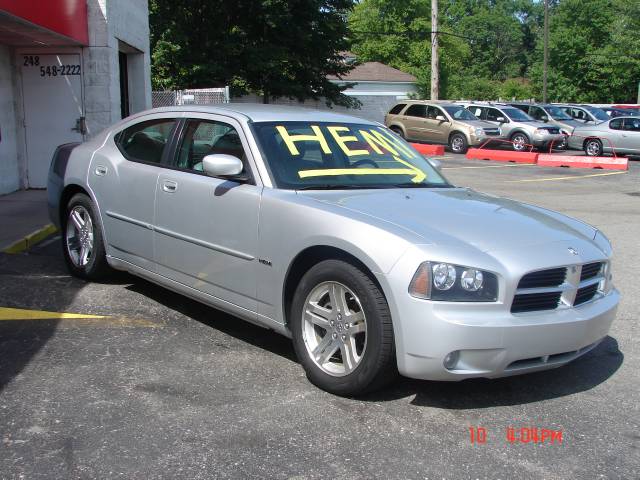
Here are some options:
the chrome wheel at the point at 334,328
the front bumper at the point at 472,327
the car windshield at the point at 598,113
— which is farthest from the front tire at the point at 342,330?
the car windshield at the point at 598,113

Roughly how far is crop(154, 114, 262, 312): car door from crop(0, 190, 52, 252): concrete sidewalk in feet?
11.2

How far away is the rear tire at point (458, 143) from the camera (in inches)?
969

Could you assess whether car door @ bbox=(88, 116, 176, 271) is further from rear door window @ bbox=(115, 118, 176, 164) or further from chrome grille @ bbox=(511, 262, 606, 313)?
chrome grille @ bbox=(511, 262, 606, 313)

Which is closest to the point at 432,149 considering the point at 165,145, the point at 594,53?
the point at 165,145

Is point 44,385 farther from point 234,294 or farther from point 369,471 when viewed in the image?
point 369,471

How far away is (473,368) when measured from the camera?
3.79 meters

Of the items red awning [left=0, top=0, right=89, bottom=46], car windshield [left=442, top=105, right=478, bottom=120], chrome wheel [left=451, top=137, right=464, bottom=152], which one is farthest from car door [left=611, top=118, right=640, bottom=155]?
red awning [left=0, top=0, right=89, bottom=46]

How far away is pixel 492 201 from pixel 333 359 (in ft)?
5.41

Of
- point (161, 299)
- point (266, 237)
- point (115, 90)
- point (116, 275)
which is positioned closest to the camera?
point (266, 237)

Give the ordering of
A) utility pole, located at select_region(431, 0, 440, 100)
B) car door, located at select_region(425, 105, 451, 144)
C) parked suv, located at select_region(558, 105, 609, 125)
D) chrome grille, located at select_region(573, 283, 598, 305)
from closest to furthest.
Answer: chrome grille, located at select_region(573, 283, 598, 305)
car door, located at select_region(425, 105, 451, 144)
parked suv, located at select_region(558, 105, 609, 125)
utility pole, located at select_region(431, 0, 440, 100)

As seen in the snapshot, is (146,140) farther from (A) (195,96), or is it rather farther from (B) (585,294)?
(A) (195,96)

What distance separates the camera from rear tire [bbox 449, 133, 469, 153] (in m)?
24.6

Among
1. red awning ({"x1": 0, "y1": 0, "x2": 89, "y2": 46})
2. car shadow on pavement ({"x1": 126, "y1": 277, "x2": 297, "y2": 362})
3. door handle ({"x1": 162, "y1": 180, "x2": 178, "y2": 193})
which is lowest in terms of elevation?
car shadow on pavement ({"x1": 126, "y1": 277, "x2": 297, "y2": 362})

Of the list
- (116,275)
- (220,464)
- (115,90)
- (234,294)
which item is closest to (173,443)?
(220,464)
